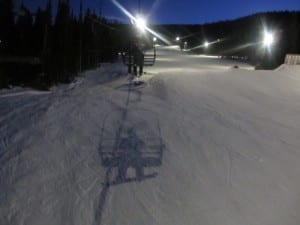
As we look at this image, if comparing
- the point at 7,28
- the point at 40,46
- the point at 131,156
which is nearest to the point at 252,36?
the point at 40,46

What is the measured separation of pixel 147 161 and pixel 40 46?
17.7m

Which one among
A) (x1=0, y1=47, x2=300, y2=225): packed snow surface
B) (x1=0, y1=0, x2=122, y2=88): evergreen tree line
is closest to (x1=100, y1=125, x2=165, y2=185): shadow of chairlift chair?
(x1=0, y1=47, x2=300, y2=225): packed snow surface

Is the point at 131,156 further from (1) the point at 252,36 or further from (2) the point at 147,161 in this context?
(1) the point at 252,36

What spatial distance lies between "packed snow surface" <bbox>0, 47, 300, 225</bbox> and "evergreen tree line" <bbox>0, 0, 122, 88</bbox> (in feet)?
20.7

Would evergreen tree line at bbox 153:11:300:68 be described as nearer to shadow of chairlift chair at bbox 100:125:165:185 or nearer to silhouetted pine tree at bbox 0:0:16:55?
silhouetted pine tree at bbox 0:0:16:55

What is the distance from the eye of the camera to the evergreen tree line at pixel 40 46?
18000 millimetres

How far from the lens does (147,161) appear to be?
7383 millimetres

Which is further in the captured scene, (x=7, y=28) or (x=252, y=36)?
(x=252, y=36)

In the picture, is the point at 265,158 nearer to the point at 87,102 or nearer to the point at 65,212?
the point at 65,212

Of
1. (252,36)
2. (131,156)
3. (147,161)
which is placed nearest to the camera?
(147,161)

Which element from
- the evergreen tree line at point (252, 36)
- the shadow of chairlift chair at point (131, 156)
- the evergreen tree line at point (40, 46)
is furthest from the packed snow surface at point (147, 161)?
the evergreen tree line at point (252, 36)

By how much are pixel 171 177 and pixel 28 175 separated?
8.52ft

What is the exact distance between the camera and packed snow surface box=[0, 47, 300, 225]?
19.3 feet

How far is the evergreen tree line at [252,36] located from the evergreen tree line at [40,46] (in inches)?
590
